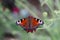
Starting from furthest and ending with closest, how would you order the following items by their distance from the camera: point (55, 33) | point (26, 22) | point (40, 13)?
point (40, 13)
point (55, 33)
point (26, 22)

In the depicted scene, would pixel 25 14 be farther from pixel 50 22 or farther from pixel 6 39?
pixel 50 22

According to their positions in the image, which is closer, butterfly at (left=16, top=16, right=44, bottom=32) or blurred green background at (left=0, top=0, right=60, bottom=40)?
butterfly at (left=16, top=16, right=44, bottom=32)

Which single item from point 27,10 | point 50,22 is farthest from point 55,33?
point 27,10

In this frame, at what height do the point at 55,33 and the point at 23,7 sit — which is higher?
the point at 23,7

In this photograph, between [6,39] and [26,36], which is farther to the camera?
[6,39]

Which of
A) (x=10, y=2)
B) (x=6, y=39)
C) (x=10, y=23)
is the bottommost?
(x=6, y=39)

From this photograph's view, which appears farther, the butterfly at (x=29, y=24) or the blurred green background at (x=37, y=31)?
the blurred green background at (x=37, y=31)

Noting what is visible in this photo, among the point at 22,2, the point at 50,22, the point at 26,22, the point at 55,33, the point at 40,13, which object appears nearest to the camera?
the point at 26,22

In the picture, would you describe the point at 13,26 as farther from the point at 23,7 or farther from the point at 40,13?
the point at 40,13

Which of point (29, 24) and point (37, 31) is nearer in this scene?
point (29, 24)
